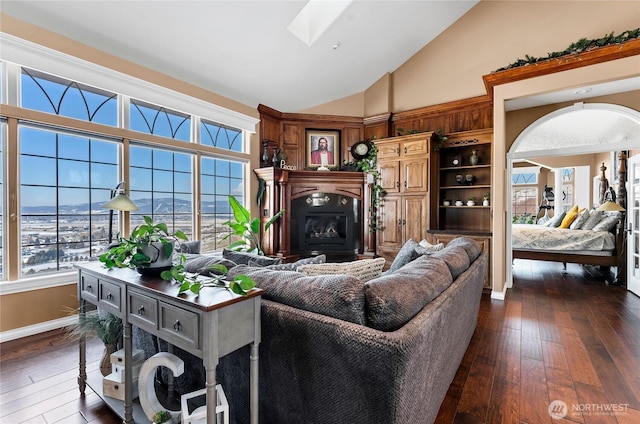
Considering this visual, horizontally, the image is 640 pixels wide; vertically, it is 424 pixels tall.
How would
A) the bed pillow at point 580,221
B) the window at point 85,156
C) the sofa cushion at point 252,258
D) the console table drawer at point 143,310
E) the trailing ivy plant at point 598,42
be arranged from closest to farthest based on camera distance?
the console table drawer at point 143,310, the sofa cushion at point 252,258, the window at point 85,156, the trailing ivy plant at point 598,42, the bed pillow at point 580,221

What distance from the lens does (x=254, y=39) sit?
150 inches

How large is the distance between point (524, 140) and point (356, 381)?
5.06m

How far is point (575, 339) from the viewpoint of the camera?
2756 mm

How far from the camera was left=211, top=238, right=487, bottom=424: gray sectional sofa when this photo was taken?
1.07 meters

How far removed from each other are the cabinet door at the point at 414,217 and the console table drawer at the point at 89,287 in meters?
4.18

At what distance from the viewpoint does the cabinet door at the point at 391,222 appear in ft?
16.4

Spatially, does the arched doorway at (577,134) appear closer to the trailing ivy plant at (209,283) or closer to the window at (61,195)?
the trailing ivy plant at (209,283)

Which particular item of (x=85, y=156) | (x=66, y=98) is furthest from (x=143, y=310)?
(x=66, y=98)

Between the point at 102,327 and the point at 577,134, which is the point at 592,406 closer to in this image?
the point at 102,327

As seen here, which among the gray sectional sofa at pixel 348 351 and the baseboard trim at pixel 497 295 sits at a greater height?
the gray sectional sofa at pixel 348 351

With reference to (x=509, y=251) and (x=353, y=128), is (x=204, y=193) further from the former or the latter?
(x=509, y=251)

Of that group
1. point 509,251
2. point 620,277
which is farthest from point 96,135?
point 620,277

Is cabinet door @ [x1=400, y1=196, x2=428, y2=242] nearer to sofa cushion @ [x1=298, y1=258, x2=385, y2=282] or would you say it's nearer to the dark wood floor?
the dark wood floor

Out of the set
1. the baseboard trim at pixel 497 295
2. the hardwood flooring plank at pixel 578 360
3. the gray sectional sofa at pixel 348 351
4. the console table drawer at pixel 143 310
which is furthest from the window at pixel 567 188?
the console table drawer at pixel 143 310
